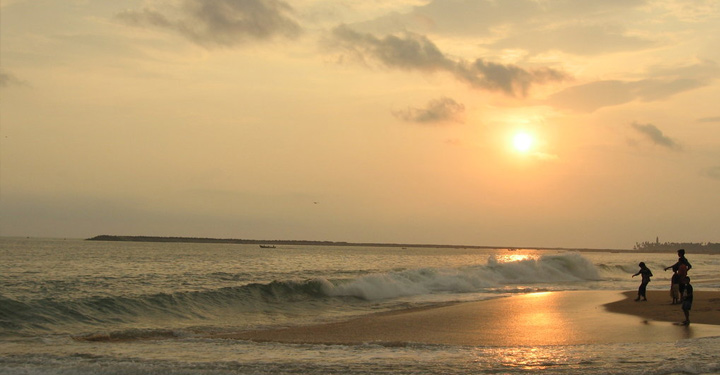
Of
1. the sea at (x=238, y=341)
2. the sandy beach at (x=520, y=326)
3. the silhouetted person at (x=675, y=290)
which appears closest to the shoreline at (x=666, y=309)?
the sandy beach at (x=520, y=326)

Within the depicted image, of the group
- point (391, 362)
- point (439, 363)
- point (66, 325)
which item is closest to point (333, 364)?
point (391, 362)

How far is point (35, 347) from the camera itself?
14.5 m

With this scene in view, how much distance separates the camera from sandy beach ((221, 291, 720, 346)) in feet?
49.0

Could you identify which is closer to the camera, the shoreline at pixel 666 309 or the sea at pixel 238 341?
the sea at pixel 238 341

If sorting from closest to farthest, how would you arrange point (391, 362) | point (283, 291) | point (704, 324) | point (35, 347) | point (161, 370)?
point (161, 370)
point (391, 362)
point (35, 347)
point (704, 324)
point (283, 291)

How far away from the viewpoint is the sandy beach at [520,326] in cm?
1493

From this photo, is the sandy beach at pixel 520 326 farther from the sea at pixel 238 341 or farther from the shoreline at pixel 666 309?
the sea at pixel 238 341

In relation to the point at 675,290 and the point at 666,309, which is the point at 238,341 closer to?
the point at 666,309

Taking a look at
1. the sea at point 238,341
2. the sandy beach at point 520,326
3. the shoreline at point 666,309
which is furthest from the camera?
the shoreline at point 666,309

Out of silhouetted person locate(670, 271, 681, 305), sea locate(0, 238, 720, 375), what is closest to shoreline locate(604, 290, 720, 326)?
silhouetted person locate(670, 271, 681, 305)

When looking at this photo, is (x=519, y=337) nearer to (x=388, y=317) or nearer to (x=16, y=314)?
(x=388, y=317)

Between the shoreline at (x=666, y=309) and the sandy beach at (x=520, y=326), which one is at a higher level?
the shoreline at (x=666, y=309)

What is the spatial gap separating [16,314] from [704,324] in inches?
769

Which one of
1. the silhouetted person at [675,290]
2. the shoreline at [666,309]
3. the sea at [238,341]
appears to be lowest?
the sea at [238,341]
